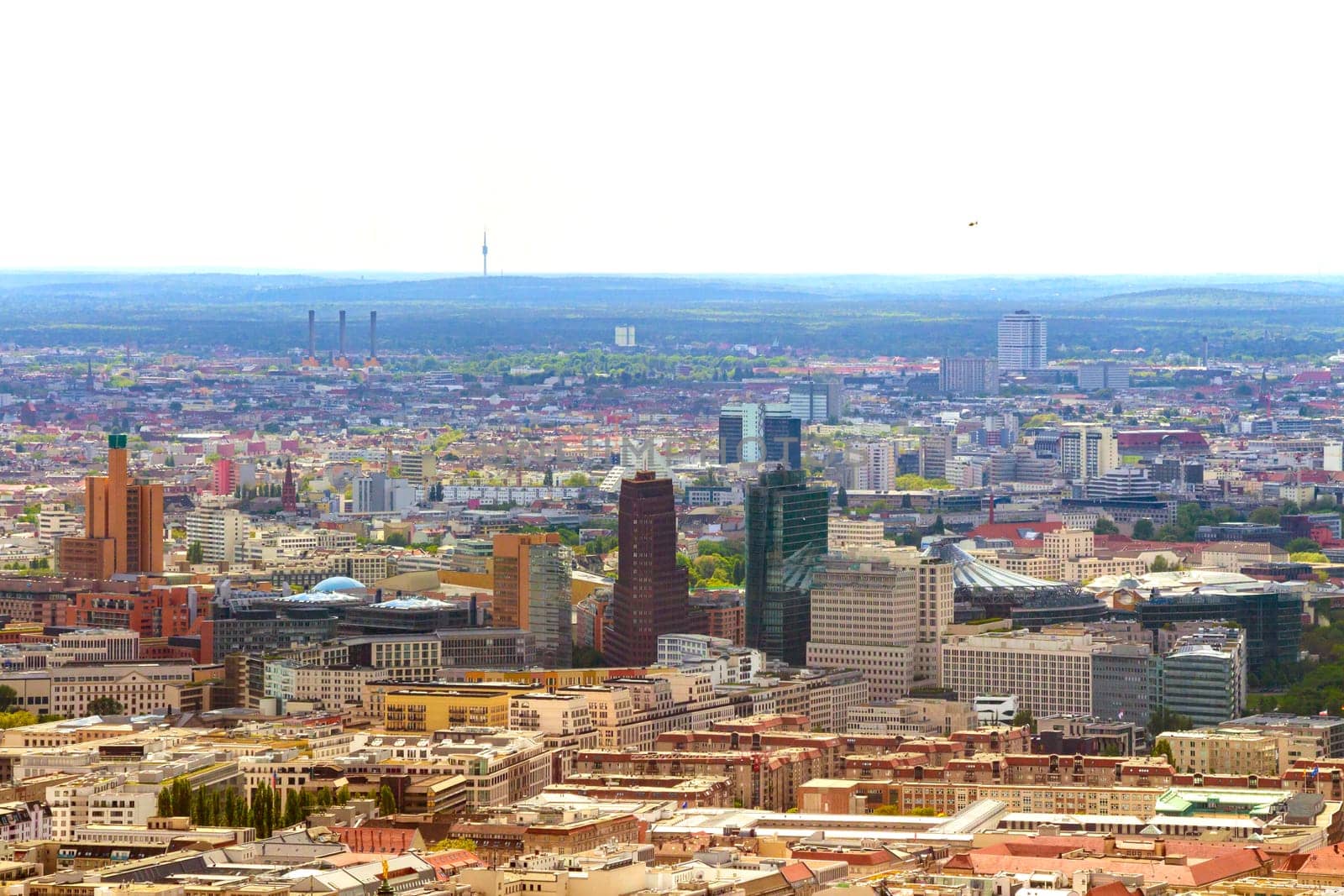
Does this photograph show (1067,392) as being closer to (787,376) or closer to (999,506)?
(787,376)

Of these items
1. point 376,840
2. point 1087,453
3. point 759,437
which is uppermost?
point 376,840

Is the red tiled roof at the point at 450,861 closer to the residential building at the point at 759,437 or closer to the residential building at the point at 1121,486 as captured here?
the residential building at the point at 1121,486

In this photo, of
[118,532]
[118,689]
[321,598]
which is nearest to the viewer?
[118,689]

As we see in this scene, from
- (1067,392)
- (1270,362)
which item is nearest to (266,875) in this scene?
(1067,392)

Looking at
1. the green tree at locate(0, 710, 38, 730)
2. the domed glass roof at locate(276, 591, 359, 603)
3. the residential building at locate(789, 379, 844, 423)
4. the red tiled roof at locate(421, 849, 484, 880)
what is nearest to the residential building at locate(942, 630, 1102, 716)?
the domed glass roof at locate(276, 591, 359, 603)

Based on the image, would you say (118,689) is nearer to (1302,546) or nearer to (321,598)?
(321,598)

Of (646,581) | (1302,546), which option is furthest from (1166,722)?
(1302,546)
